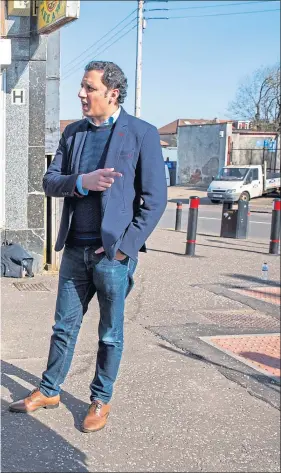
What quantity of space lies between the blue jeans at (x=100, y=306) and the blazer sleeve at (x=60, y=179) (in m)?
0.36

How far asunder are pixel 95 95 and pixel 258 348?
10.2 feet

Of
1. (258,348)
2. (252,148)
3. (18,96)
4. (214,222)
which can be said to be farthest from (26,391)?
(252,148)

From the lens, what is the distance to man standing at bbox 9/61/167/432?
9.65 ft

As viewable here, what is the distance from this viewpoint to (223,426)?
3.63 m

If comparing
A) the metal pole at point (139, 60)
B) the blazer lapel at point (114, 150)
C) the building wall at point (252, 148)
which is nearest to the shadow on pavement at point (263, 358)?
the blazer lapel at point (114, 150)

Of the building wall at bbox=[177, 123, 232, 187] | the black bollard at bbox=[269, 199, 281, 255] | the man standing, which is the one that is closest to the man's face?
the man standing

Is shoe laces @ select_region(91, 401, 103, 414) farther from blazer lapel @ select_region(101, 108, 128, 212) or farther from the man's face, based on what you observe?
the man's face

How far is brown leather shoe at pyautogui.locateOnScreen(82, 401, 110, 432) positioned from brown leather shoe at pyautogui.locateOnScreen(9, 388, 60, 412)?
0.27 m

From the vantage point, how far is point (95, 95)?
9.64 feet

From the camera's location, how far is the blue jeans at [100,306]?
313 centimetres

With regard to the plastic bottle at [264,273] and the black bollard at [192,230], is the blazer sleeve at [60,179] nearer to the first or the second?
the plastic bottle at [264,273]

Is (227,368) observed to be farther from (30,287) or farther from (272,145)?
(272,145)

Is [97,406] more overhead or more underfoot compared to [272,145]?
more underfoot

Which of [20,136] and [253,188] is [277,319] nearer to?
[20,136]
